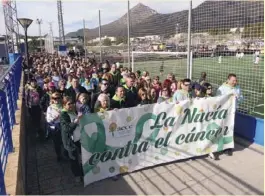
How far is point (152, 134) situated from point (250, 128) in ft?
9.00

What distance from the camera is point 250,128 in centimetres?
663

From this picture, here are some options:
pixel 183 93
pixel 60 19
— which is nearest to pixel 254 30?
pixel 183 93

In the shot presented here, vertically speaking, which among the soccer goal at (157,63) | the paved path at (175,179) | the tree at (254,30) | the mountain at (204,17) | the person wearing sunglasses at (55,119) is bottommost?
the paved path at (175,179)

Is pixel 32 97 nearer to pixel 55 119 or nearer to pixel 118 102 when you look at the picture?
pixel 55 119

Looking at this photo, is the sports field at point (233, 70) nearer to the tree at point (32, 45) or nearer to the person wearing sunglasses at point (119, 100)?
the person wearing sunglasses at point (119, 100)

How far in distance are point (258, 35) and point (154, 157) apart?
13.8 feet

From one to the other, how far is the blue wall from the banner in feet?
2.89

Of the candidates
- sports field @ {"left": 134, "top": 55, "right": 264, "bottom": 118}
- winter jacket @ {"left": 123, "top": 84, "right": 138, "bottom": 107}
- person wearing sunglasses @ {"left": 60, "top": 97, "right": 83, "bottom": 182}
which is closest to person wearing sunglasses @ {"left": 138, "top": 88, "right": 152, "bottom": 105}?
winter jacket @ {"left": 123, "top": 84, "right": 138, "bottom": 107}

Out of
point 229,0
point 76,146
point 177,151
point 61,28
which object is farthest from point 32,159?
point 61,28

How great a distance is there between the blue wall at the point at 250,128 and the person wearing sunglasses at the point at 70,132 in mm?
4002

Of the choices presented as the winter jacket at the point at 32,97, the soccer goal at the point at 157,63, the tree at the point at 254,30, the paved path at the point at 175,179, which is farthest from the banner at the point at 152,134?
the soccer goal at the point at 157,63

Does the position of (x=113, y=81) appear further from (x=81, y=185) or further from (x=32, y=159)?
(x=81, y=185)

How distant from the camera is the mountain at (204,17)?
6805 mm

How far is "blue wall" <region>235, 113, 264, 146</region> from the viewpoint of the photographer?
6.36 metres
